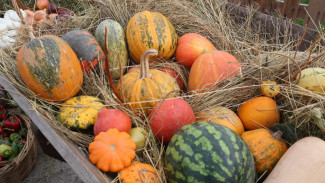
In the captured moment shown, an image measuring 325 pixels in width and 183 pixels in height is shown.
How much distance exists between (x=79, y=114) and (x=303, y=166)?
1505 mm

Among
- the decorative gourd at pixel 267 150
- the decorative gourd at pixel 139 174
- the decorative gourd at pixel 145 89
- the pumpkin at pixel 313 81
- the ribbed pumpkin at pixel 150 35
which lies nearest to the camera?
the decorative gourd at pixel 139 174

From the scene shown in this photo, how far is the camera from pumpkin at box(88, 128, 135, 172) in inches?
61.2

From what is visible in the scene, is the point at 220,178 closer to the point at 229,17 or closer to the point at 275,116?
the point at 275,116

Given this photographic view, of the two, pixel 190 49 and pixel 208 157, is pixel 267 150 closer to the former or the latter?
pixel 208 157

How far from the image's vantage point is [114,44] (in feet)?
8.13

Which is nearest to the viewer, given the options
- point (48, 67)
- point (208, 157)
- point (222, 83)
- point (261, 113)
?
point (208, 157)

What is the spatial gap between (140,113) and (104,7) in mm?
1645

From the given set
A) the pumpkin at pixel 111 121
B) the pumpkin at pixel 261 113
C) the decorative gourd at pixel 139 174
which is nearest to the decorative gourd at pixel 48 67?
the pumpkin at pixel 111 121

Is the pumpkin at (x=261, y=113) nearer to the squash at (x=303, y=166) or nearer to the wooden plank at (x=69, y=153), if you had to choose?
the squash at (x=303, y=166)

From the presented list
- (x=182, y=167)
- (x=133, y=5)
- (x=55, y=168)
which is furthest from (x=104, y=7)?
(x=182, y=167)

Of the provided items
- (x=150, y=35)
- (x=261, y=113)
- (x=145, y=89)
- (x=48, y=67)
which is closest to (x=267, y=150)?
(x=261, y=113)

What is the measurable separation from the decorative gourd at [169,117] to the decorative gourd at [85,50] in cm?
80

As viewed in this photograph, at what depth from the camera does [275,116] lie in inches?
77.1

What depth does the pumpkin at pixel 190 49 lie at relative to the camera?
2.53m
